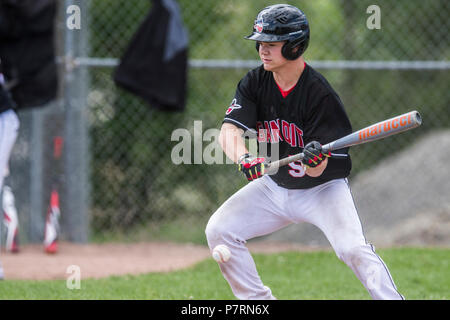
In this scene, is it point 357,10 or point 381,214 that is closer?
point 381,214

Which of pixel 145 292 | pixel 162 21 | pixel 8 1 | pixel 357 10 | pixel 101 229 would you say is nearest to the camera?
pixel 145 292

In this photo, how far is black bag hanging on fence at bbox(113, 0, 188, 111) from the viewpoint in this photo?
7.41 meters

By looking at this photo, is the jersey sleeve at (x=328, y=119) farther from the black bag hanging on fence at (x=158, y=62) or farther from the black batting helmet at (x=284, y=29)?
the black bag hanging on fence at (x=158, y=62)

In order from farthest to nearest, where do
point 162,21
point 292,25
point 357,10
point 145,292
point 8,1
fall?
point 357,10
point 162,21
point 8,1
point 145,292
point 292,25

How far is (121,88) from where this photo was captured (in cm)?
770

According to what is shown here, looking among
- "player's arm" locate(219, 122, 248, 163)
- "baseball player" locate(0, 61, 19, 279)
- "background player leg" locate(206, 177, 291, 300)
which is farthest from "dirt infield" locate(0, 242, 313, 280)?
"player's arm" locate(219, 122, 248, 163)

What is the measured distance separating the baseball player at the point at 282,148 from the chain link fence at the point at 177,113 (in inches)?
118

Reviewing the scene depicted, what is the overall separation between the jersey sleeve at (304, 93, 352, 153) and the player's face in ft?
1.09

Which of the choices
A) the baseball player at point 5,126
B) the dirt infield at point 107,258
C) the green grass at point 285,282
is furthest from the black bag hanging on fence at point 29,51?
the green grass at point 285,282

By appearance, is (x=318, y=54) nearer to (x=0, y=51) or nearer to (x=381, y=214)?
(x=381, y=214)

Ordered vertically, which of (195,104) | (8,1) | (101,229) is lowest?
(101,229)

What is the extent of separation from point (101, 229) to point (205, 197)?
126 centimetres

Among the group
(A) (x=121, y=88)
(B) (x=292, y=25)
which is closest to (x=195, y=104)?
(A) (x=121, y=88)

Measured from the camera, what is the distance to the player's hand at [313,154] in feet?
12.3
